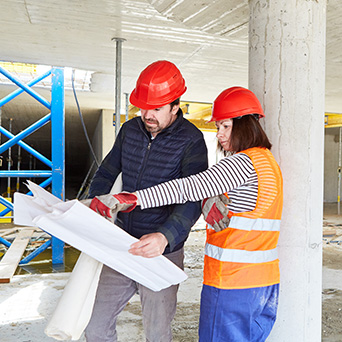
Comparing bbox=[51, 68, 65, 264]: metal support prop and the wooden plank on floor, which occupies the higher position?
bbox=[51, 68, 65, 264]: metal support prop

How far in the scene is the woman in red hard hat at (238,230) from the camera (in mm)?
1855

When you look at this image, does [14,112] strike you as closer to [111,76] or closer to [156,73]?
[111,76]

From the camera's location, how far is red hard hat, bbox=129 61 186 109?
84.1 inches

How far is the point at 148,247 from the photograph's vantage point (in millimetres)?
1806

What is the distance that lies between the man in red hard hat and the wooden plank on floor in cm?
291

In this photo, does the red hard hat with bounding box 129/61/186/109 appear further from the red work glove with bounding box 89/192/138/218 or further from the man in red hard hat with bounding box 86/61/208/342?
the red work glove with bounding box 89/192/138/218

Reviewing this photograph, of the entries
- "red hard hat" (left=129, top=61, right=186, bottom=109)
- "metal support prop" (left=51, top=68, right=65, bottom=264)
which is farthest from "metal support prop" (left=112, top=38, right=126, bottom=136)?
"red hard hat" (left=129, top=61, right=186, bottom=109)

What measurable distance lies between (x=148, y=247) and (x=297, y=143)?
1.15 meters

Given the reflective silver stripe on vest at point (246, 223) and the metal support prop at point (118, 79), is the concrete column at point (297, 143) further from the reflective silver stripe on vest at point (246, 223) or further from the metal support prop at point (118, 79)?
the metal support prop at point (118, 79)

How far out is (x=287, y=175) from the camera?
240cm

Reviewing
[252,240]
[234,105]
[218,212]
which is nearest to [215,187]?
[218,212]

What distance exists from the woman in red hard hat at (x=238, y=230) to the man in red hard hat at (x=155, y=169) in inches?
9.6

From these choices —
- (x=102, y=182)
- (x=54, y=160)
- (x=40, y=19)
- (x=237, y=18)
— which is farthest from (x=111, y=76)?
(x=102, y=182)

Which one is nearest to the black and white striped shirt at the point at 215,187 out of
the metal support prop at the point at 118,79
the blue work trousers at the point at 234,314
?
the blue work trousers at the point at 234,314
